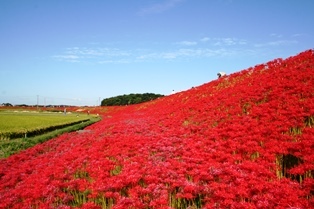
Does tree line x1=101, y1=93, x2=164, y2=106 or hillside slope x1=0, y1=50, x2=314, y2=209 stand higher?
tree line x1=101, y1=93, x2=164, y2=106

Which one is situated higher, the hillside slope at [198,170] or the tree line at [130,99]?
the tree line at [130,99]

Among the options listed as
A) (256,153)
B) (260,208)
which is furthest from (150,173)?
(256,153)

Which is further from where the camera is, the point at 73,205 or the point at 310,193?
the point at 73,205

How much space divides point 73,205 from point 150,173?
2.09m

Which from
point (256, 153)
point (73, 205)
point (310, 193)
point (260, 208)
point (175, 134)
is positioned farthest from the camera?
point (175, 134)

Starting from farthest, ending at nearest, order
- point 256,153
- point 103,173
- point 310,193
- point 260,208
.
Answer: point 256,153, point 103,173, point 310,193, point 260,208

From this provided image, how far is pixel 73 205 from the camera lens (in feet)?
20.2

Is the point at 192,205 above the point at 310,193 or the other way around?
the other way around

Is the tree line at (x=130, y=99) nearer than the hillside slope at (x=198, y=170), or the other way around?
the hillside slope at (x=198, y=170)

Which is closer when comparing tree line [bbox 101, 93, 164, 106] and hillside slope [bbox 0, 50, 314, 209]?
hillside slope [bbox 0, 50, 314, 209]

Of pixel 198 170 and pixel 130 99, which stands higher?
pixel 130 99

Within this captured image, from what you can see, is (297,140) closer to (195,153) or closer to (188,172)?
(195,153)

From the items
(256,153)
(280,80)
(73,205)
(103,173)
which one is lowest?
(73,205)

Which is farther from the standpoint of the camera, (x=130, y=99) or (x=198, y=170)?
(x=130, y=99)
